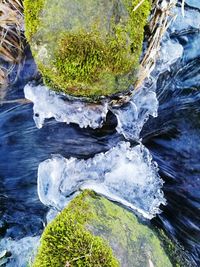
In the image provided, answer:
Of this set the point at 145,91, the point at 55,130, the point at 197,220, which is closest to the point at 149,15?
the point at 145,91

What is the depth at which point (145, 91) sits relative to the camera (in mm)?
3725

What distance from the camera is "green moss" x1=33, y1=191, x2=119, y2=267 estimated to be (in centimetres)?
251

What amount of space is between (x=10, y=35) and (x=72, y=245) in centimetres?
226

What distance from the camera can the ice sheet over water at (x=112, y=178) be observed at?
11.1 feet

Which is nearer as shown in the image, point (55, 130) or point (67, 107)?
point (67, 107)

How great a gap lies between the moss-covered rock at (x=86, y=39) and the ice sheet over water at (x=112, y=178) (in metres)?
0.70

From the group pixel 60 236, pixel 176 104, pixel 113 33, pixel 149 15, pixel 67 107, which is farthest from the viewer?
pixel 176 104

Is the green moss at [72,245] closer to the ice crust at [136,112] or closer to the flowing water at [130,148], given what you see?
the flowing water at [130,148]

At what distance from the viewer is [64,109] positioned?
3656 mm

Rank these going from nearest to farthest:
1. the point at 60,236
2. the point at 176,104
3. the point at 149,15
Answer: the point at 60,236
the point at 149,15
the point at 176,104

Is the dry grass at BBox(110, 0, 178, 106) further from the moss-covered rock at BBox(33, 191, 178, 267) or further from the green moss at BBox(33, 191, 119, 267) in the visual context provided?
the green moss at BBox(33, 191, 119, 267)

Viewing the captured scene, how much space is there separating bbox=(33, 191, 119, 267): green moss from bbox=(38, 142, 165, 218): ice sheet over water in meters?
0.55

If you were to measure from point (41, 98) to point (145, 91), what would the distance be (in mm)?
946

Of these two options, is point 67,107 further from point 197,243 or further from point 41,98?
point 197,243
